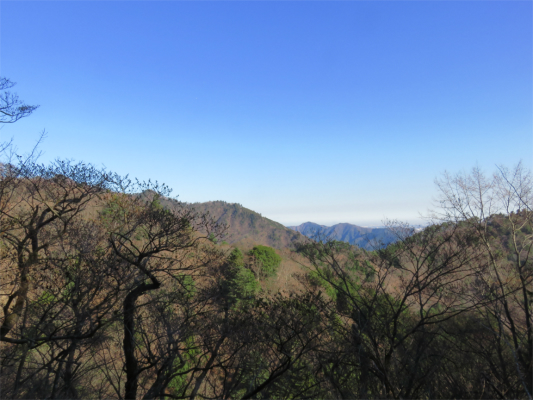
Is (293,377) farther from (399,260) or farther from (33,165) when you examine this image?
(33,165)

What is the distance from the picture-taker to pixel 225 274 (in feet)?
31.7

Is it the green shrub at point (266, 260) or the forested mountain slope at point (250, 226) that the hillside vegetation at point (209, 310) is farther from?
the forested mountain slope at point (250, 226)

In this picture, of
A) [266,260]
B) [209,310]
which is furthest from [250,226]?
[209,310]

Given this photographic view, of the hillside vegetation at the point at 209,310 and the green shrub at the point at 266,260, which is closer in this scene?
the hillside vegetation at the point at 209,310

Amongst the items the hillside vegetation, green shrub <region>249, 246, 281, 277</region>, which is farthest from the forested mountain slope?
the hillside vegetation

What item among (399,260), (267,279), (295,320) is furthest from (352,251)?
(267,279)

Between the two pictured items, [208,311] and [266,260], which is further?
[266,260]

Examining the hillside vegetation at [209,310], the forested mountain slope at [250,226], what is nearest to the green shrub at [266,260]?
the hillside vegetation at [209,310]

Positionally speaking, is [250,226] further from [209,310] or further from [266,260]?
[209,310]

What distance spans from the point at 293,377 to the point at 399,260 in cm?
442

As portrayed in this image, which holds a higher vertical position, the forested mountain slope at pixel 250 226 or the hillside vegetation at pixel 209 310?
the forested mountain slope at pixel 250 226

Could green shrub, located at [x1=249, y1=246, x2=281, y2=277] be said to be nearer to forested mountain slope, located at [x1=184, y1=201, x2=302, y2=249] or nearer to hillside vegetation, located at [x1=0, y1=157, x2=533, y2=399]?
hillside vegetation, located at [x1=0, y1=157, x2=533, y2=399]

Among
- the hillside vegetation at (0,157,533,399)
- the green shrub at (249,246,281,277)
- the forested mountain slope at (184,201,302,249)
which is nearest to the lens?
the hillside vegetation at (0,157,533,399)

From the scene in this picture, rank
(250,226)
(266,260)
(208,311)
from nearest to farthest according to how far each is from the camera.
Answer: (208,311) < (266,260) < (250,226)
